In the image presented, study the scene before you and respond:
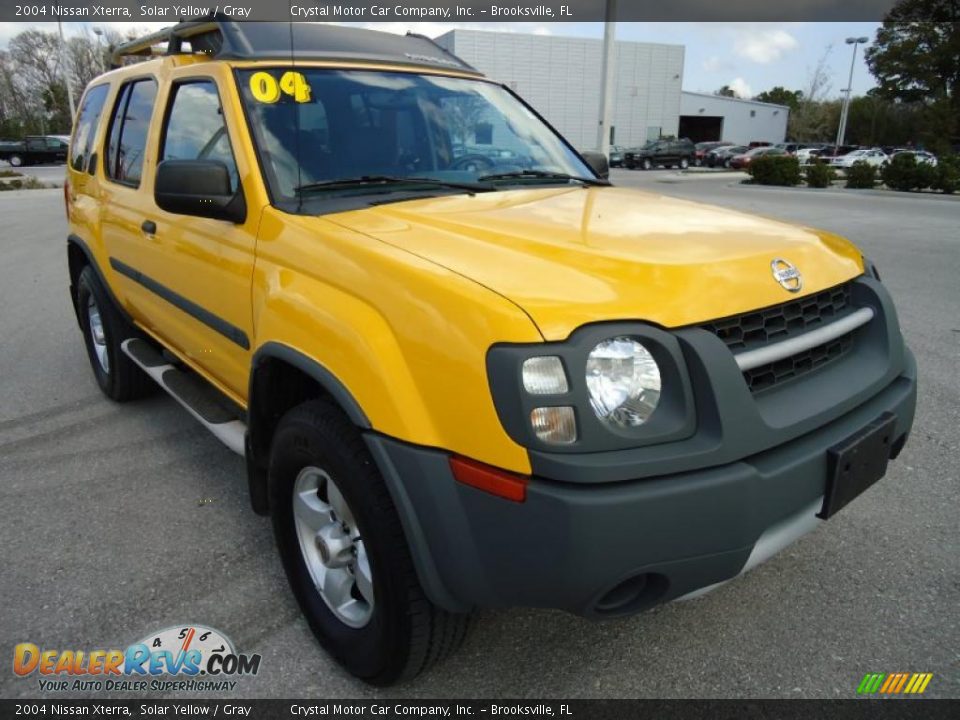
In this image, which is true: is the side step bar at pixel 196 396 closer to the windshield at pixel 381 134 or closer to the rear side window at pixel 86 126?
the windshield at pixel 381 134

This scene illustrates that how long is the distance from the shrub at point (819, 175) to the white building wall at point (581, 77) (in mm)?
28592

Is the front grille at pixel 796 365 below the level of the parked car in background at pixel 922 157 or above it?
below

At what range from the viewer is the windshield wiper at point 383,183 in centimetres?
260

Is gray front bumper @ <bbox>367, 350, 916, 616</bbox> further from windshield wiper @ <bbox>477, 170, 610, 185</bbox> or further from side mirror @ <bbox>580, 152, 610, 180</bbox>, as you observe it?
side mirror @ <bbox>580, 152, 610, 180</bbox>

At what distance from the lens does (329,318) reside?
6.58 feet

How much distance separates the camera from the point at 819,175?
23422mm

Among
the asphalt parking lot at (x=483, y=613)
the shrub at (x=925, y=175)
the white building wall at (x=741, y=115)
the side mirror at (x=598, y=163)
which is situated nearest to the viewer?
the asphalt parking lot at (x=483, y=613)

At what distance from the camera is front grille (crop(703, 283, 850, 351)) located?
1832mm

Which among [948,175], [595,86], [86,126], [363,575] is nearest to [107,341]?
[86,126]

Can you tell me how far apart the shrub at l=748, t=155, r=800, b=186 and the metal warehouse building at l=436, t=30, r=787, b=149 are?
82.6 ft

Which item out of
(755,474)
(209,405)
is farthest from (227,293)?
(755,474)

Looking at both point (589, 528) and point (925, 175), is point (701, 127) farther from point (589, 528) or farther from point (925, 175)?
point (589, 528)

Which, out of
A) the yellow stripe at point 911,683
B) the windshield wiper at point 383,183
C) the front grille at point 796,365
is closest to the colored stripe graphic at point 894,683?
the yellow stripe at point 911,683

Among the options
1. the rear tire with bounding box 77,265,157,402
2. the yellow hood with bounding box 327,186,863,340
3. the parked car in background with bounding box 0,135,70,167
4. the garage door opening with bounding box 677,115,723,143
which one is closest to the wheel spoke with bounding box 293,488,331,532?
the yellow hood with bounding box 327,186,863,340
